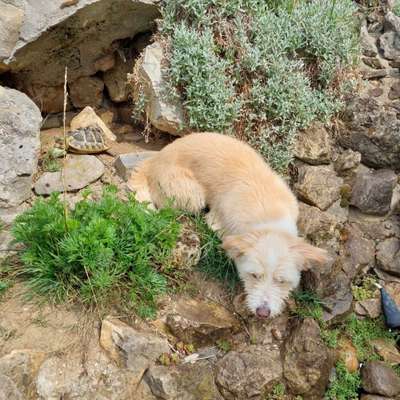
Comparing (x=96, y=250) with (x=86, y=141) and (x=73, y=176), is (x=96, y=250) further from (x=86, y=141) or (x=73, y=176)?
(x=86, y=141)

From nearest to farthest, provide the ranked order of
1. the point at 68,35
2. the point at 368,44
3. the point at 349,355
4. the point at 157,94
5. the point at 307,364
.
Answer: the point at 307,364 < the point at 349,355 < the point at 157,94 < the point at 68,35 < the point at 368,44

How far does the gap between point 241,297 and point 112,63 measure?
4309 millimetres

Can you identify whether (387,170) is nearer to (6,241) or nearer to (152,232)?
(152,232)

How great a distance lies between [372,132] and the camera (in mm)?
6293

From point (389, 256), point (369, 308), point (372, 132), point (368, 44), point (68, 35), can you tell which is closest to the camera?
point (369, 308)

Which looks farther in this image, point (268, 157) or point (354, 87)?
point (354, 87)

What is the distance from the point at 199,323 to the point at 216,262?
772 millimetres

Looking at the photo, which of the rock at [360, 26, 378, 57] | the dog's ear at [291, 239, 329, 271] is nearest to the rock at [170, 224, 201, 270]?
the dog's ear at [291, 239, 329, 271]

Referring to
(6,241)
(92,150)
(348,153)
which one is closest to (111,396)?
(6,241)

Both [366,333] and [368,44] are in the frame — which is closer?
[366,333]

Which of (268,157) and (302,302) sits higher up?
(268,157)

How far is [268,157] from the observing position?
627 cm

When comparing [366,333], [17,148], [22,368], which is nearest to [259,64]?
[17,148]

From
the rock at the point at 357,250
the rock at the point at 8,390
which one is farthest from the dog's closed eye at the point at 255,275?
the rock at the point at 8,390
